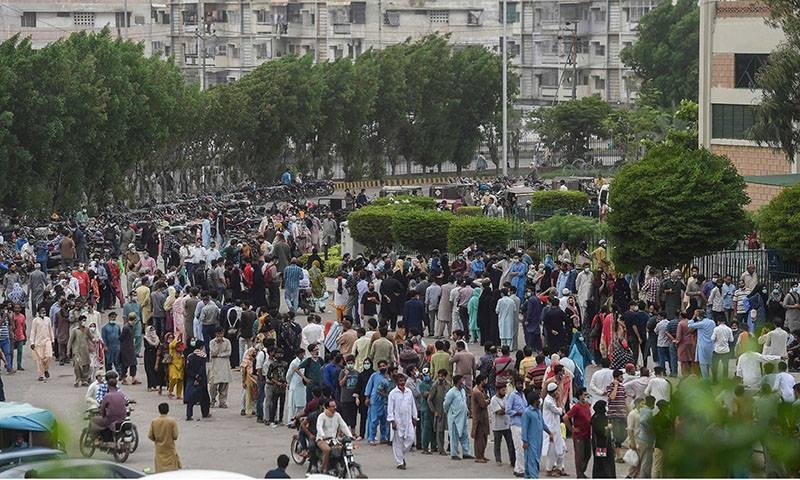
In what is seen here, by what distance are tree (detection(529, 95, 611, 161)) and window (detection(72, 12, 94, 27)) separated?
21.6 meters

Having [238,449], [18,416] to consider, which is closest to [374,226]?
→ [238,449]

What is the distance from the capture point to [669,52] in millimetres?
73812

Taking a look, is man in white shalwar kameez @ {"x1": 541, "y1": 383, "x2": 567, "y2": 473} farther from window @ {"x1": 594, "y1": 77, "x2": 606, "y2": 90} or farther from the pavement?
window @ {"x1": 594, "y1": 77, "x2": 606, "y2": 90}

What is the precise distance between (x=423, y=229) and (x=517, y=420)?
17.9 metres

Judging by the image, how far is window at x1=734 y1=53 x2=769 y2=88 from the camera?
1670 inches

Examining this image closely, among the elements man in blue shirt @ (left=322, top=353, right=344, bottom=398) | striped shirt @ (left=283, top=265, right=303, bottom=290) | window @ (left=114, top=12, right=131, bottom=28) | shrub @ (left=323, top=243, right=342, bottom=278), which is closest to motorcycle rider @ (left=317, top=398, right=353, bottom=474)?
man in blue shirt @ (left=322, top=353, right=344, bottom=398)

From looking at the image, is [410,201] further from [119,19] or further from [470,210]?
[119,19]

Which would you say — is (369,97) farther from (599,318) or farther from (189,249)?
(599,318)

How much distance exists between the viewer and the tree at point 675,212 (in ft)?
89.2

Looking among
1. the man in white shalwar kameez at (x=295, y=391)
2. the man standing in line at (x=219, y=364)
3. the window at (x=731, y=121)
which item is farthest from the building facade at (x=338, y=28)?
the man in white shalwar kameez at (x=295, y=391)

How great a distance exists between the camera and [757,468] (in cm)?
528

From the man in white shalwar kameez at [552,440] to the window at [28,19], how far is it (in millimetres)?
63087

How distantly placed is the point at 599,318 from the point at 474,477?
6094 millimetres

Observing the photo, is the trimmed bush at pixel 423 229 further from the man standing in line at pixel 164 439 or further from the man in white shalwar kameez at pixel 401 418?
the man standing in line at pixel 164 439
